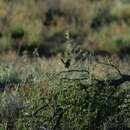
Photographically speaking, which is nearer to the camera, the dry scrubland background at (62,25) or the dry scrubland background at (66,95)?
the dry scrubland background at (66,95)

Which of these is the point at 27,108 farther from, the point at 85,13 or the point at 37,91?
the point at 85,13

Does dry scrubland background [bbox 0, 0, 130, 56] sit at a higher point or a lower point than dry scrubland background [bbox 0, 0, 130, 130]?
higher

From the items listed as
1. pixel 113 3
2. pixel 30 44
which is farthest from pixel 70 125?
pixel 113 3

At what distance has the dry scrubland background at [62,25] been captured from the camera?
44.3 feet

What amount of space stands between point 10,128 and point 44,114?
A: 300 mm

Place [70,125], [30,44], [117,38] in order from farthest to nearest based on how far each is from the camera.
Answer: [117,38] < [30,44] < [70,125]

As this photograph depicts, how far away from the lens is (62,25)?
14.9m

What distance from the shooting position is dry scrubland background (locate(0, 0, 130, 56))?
13.5 m

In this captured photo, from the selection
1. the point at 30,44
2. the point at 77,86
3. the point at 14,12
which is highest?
the point at 14,12

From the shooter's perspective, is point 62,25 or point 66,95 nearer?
point 66,95

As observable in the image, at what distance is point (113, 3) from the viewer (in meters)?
17.5

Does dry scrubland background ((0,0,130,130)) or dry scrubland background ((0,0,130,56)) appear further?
dry scrubland background ((0,0,130,56))

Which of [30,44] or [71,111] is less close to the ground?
[30,44]

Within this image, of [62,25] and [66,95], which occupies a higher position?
[62,25]
